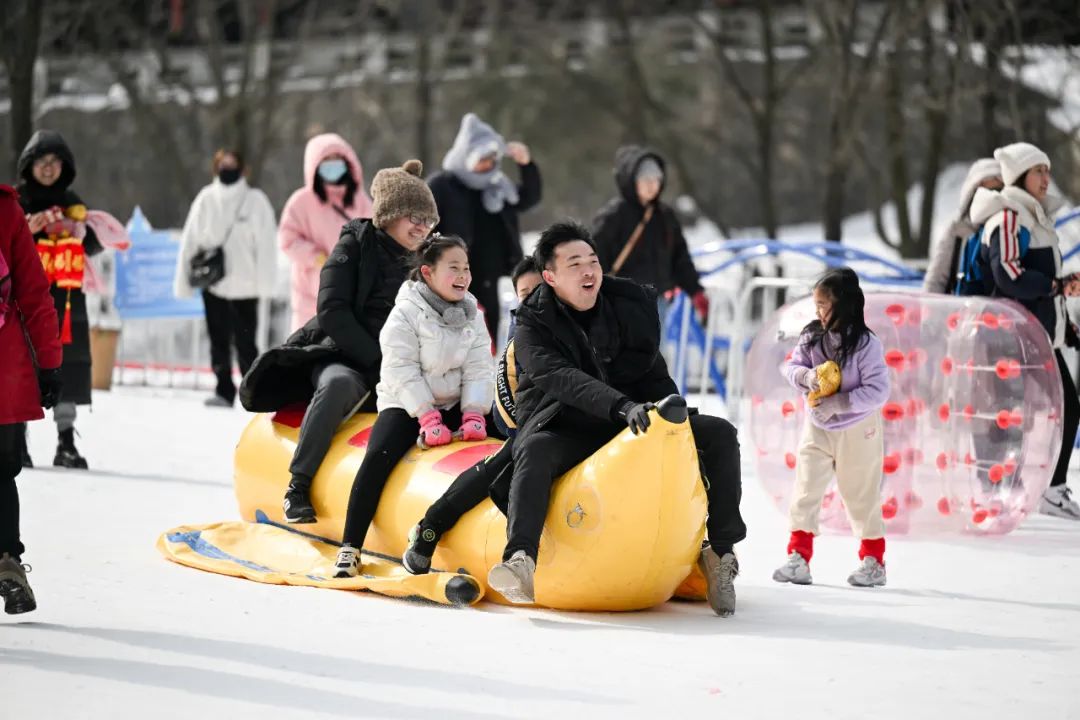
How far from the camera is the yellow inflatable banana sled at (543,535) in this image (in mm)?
5613

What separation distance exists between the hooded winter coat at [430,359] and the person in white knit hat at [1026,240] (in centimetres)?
283

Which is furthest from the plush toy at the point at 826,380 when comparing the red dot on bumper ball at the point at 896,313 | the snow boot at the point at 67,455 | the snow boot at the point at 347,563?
the snow boot at the point at 67,455

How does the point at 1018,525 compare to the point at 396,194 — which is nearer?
the point at 396,194

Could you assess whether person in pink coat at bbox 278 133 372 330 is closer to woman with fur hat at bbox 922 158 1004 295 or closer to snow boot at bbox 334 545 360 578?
woman with fur hat at bbox 922 158 1004 295

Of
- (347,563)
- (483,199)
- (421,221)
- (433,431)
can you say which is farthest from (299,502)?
(483,199)

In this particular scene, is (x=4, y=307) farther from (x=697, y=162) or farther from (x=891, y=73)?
(x=697, y=162)

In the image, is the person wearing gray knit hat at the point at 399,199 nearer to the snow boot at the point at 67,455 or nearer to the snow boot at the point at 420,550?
the snow boot at the point at 420,550

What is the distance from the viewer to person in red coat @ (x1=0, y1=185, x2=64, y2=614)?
5410 millimetres

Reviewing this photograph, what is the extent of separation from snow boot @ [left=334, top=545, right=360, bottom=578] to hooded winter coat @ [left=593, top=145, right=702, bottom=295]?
14.6 ft

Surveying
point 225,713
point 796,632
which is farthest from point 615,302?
point 225,713

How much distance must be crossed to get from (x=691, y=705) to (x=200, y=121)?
976 inches

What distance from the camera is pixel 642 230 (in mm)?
10680

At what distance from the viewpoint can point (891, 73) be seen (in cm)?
1873

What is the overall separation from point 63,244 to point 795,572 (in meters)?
4.24
